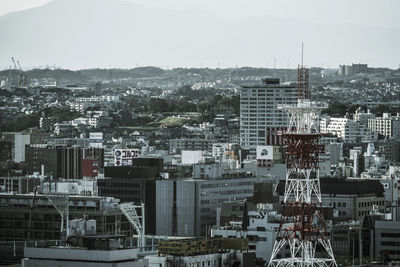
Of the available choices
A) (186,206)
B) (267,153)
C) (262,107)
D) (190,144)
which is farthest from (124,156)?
(262,107)

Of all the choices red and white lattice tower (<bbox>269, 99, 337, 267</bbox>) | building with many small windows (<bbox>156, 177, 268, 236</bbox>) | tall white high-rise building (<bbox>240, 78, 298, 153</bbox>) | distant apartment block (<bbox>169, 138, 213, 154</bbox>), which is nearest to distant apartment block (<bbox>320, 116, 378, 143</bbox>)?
tall white high-rise building (<bbox>240, 78, 298, 153</bbox>)

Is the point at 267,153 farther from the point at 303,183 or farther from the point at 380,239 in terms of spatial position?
the point at 303,183

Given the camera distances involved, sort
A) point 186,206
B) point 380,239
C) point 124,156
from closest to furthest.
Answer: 1. point 380,239
2. point 186,206
3. point 124,156

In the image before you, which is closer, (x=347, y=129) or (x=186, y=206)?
(x=186, y=206)

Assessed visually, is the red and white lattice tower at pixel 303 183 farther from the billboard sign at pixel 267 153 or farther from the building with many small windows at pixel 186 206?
the billboard sign at pixel 267 153

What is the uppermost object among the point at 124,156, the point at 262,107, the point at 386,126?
the point at 262,107

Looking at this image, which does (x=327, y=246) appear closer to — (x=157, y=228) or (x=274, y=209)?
(x=274, y=209)

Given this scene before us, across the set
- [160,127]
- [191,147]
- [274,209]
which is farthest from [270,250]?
[160,127]

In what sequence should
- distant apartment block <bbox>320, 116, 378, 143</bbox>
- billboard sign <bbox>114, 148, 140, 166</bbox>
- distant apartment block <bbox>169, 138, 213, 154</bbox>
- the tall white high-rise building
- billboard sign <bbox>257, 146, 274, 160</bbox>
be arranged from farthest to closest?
1. distant apartment block <bbox>320, 116, 378, 143</bbox>
2. the tall white high-rise building
3. distant apartment block <bbox>169, 138, 213, 154</bbox>
4. billboard sign <bbox>114, 148, 140, 166</bbox>
5. billboard sign <bbox>257, 146, 274, 160</bbox>

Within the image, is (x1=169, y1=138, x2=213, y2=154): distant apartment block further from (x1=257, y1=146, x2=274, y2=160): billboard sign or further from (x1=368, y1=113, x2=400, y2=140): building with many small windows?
(x1=257, y1=146, x2=274, y2=160): billboard sign
